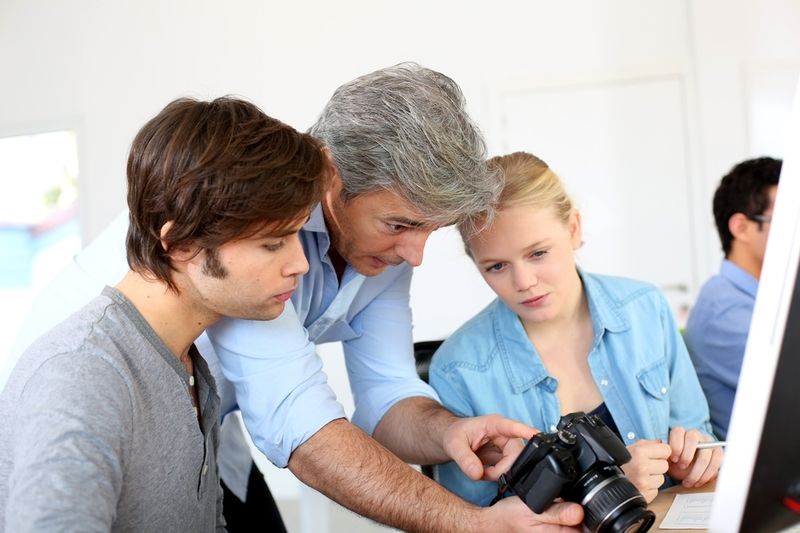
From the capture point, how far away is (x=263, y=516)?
6.68 ft

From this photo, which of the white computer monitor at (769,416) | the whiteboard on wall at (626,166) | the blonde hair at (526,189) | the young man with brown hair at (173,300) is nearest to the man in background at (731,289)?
the blonde hair at (526,189)

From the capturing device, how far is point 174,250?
1.23 meters

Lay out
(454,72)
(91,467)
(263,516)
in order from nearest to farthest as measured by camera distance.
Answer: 1. (91,467)
2. (263,516)
3. (454,72)

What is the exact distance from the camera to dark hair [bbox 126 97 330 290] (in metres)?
1.18

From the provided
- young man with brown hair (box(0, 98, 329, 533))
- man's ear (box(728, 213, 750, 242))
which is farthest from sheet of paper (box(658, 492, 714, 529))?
man's ear (box(728, 213, 750, 242))

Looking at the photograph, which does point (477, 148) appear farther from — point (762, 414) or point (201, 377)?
point (762, 414)

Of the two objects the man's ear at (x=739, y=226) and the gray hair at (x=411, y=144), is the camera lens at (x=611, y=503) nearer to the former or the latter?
the gray hair at (x=411, y=144)

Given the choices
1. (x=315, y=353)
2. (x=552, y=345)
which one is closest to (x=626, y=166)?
(x=552, y=345)

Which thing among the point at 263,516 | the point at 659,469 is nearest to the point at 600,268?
the point at 263,516

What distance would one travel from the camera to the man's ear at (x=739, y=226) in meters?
2.63

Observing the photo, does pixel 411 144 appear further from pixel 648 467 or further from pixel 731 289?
pixel 731 289

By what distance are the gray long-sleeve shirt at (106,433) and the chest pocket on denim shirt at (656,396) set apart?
→ 83 cm

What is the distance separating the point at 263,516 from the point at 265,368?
0.75 metres

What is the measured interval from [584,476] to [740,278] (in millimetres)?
1559
